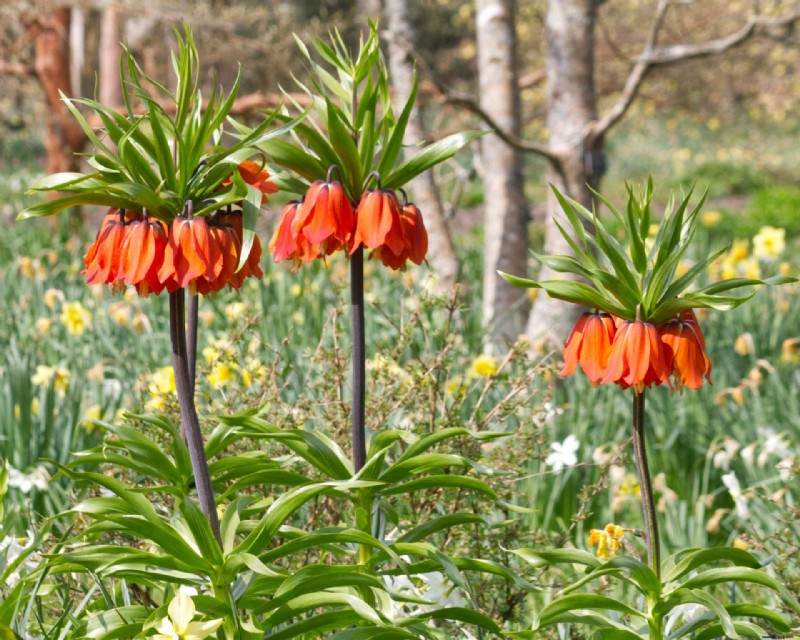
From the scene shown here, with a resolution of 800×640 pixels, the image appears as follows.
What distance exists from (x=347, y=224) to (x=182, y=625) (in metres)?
0.69

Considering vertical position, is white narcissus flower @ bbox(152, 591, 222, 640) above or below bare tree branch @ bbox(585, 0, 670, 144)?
below

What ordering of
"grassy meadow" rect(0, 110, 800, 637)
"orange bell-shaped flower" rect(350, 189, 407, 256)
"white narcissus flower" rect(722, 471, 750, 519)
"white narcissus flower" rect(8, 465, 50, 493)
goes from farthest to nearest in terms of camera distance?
"white narcissus flower" rect(8, 465, 50, 493), "white narcissus flower" rect(722, 471, 750, 519), "grassy meadow" rect(0, 110, 800, 637), "orange bell-shaped flower" rect(350, 189, 407, 256)

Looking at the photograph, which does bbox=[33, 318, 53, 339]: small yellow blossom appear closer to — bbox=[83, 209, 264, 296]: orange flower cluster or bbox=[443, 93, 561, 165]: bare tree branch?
bbox=[443, 93, 561, 165]: bare tree branch

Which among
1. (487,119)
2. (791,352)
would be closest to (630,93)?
(487,119)

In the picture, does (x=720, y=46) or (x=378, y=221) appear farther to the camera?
(x=720, y=46)

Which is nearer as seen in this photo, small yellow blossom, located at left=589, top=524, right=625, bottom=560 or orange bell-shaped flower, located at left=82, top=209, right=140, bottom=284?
orange bell-shaped flower, located at left=82, top=209, right=140, bottom=284

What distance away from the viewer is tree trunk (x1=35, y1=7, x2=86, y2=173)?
8195 mm

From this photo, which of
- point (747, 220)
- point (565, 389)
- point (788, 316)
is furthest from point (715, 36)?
point (565, 389)

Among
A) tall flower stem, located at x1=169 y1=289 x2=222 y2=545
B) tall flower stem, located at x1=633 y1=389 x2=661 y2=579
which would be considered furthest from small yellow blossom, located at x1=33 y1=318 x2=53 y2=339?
tall flower stem, located at x1=633 y1=389 x2=661 y2=579

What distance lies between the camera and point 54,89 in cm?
827

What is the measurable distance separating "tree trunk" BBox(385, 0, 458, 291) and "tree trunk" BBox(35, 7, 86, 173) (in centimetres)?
417

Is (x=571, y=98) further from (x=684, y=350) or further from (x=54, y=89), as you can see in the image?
(x=54, y=89)

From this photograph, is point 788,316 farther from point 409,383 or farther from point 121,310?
point 121,310

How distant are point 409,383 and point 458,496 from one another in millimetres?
608
